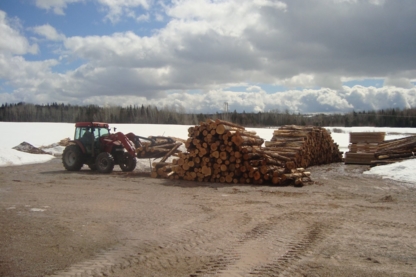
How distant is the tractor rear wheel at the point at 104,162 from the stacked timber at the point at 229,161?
10.6ft

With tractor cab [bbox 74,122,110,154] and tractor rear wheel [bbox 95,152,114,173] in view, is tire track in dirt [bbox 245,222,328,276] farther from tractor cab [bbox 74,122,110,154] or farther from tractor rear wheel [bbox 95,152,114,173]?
tractor cab [bbox 74,122,110,154]

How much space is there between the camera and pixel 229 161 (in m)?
14.6

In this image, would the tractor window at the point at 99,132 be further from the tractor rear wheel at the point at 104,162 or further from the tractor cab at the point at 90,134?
the tractor rear wheel at the point at 104,162

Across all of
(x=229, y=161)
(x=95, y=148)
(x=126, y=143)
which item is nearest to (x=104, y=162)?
(x=95, y=148)

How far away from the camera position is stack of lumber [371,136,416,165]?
1897 centimetres

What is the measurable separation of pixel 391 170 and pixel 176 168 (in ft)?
28.6

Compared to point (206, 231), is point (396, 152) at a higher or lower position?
higher

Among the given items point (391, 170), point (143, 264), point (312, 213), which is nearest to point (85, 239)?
point (143, 264)

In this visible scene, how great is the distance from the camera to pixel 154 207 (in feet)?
32.3

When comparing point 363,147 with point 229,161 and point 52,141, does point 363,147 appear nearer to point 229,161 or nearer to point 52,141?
point 229,161

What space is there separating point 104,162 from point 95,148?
3.09ft

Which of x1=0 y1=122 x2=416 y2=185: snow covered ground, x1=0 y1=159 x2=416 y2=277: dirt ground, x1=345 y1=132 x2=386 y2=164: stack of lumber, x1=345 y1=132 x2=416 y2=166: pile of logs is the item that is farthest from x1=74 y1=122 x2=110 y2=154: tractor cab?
x1=345 y1=132 x2=386 y2=164: stack of lumber

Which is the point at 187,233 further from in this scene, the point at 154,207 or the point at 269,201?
the point at 269,201

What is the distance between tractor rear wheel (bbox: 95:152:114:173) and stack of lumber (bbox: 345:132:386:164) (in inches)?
496
